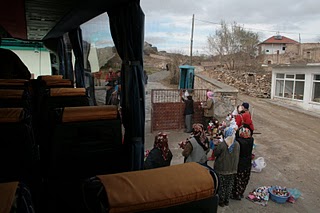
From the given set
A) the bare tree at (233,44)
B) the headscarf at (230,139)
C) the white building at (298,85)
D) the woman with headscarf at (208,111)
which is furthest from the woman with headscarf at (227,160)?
the bare tree at (233,44)

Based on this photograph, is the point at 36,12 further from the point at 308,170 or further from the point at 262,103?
the point at 262,103

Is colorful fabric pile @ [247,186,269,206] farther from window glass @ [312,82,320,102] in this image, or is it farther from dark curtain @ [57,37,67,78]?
window glass @ [312,82,320,102]

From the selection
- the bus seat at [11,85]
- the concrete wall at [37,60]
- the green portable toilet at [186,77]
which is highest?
the concrete wall at [37,60]

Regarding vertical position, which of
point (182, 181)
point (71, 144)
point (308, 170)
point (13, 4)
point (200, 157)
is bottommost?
point (308, 170)

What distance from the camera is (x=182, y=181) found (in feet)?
2.61

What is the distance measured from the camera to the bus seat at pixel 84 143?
5.65ft

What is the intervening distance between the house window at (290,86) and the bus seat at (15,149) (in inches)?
446

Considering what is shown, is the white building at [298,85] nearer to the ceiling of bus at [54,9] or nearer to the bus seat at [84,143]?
the ceiling of bus at [54,9]

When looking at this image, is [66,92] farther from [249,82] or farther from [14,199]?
[249,82]

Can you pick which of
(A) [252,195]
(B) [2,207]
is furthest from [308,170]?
(B) [2,207]

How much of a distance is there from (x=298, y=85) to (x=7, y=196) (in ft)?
39.8

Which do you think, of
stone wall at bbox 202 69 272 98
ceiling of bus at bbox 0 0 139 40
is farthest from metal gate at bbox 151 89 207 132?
stone wall at bbox 202 69 272 98

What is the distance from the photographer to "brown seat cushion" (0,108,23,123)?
1534 millimetres

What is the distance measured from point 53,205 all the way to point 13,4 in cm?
321
